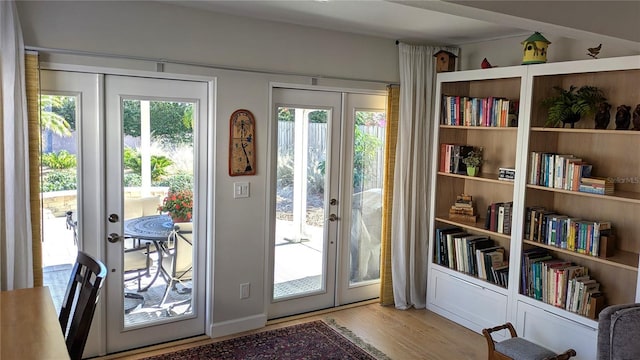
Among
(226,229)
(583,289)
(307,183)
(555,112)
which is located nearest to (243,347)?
(226,229)

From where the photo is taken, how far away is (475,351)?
12.5 feet

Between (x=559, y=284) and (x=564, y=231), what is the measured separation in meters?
0.36

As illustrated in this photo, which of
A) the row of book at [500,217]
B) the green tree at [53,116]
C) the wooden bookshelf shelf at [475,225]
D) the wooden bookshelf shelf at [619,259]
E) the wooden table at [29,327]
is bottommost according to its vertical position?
the wooden table at [29,327]

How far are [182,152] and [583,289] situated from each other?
9.32 feet

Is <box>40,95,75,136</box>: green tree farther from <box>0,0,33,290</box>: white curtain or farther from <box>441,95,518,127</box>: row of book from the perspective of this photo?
<box>441,95,518,127</box>: row of book

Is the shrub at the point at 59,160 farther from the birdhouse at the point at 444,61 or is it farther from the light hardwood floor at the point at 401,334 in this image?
the birdhouse at the point at 444,61

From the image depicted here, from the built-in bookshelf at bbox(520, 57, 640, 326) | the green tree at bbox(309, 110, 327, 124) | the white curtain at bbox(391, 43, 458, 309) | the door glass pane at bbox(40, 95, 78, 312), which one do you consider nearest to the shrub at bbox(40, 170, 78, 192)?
the door glass pane at bbox(40, 95, 78, 312)

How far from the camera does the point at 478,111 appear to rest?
4.16m

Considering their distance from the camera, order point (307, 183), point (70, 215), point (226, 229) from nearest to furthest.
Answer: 1. point (70, 215)
2. point (226, 229)
3. point (307, 183)

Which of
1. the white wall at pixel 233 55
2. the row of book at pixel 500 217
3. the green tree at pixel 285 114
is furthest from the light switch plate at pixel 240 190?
the row of book at pixel 500 217

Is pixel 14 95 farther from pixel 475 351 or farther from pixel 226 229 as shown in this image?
pixel 475 351

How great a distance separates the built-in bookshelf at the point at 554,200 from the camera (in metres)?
3.41

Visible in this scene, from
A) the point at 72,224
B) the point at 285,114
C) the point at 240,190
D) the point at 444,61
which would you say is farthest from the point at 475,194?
the point at 72,224

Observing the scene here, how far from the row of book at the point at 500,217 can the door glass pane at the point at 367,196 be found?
1006 mm
